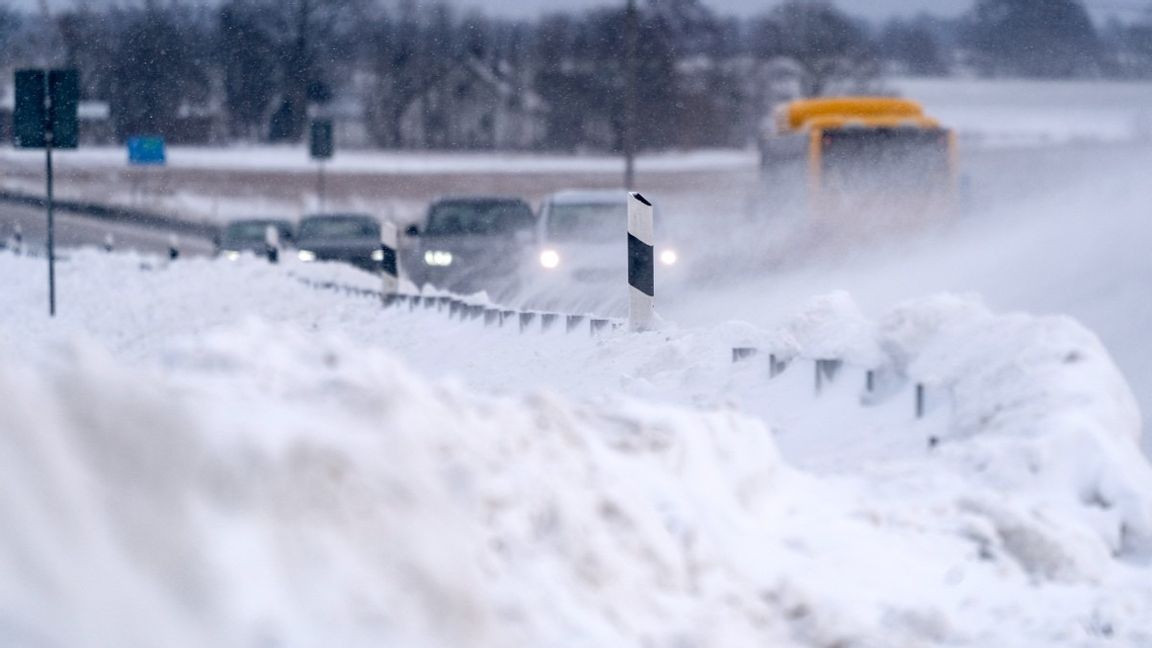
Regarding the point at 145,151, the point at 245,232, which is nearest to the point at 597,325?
the point at 245,232

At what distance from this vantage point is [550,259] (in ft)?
66.2

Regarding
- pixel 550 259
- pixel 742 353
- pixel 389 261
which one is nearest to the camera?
pixel 742 353

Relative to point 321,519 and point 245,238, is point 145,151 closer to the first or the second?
point 245,238

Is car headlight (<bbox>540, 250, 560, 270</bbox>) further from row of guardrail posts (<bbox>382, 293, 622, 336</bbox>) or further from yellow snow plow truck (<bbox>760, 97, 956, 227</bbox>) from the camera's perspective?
yellow snow plow truck (<bbox>760, 97, 956, 227</bbox>)

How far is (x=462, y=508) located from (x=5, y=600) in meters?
1.03

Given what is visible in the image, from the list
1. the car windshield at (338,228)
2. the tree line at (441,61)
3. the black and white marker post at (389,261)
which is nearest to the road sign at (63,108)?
the black and white marker post at (389,261)

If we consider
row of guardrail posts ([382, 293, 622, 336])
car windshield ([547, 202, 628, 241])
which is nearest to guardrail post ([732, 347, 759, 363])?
row of guardrail posts ([382, 293, 622, 336])

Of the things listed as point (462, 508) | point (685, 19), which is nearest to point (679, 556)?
point (462, 508)

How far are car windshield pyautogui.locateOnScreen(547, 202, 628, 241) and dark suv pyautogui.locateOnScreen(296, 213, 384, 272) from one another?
7.38m

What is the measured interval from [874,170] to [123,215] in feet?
127

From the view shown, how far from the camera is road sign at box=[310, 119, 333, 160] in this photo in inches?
1583

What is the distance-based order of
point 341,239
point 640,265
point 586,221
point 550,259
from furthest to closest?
point 341,239
point 586,221
point 550,259
point 640,265

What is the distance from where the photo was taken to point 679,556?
3951 millimetres

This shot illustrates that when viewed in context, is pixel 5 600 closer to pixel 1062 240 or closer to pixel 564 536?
pixel 564 536
